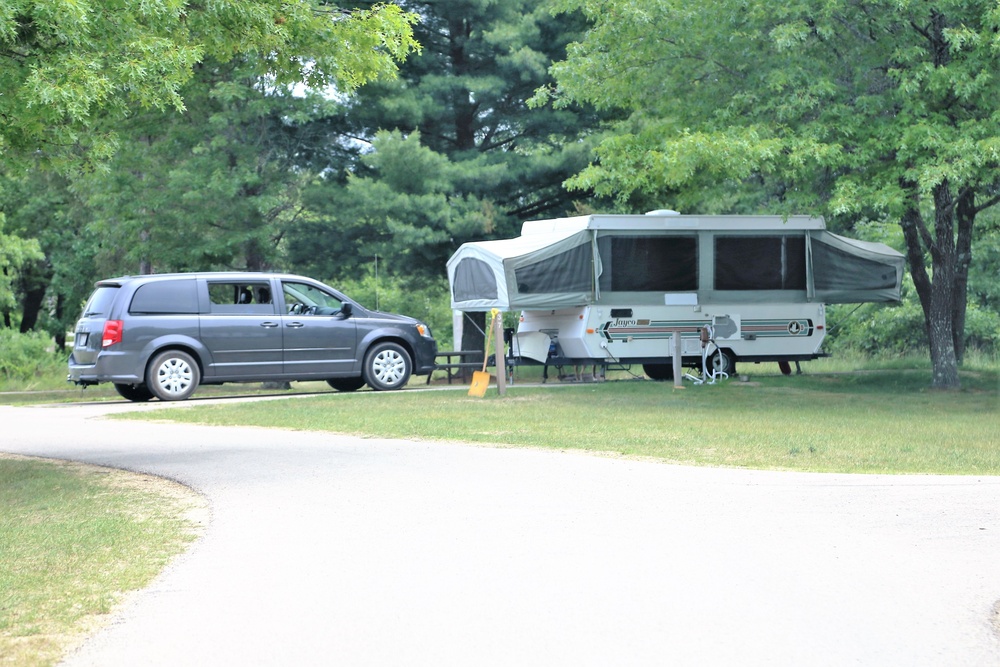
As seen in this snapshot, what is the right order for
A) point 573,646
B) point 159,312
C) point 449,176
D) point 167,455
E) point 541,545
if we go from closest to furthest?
point 573,646
point 541,545
point 167,455
point 159,312
point 449,176

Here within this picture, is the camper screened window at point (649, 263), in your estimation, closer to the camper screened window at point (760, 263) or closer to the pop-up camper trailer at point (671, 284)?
the pop-up camper trailer at point (671, 284)

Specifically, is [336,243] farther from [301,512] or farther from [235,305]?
[301,512]

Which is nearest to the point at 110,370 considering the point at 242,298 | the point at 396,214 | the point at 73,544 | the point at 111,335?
the point at 111,335

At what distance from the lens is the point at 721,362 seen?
70.3 ft

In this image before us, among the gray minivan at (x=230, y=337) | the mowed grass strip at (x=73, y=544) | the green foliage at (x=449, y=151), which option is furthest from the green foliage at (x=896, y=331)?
the mowed grass strip at (x=73, y=544)

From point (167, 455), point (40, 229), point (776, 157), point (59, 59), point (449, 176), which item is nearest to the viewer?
point (59, 59)

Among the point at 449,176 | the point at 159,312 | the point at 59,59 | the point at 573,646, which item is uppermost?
the point at 449,176

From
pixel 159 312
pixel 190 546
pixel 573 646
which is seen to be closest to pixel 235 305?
pixel 159 312

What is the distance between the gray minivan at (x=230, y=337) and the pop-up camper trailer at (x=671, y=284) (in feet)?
7.08

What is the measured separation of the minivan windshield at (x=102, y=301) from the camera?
60.3 ft

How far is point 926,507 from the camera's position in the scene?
823 cm

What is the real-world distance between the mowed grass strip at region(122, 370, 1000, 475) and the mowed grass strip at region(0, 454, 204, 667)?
4013mm

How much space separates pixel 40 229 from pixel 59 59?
104ft

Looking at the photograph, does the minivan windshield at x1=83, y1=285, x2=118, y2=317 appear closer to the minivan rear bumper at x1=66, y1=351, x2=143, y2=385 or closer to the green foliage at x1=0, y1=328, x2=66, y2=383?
the minivan rear bumper at x1=66, y1=351, x2=143, y2=385
